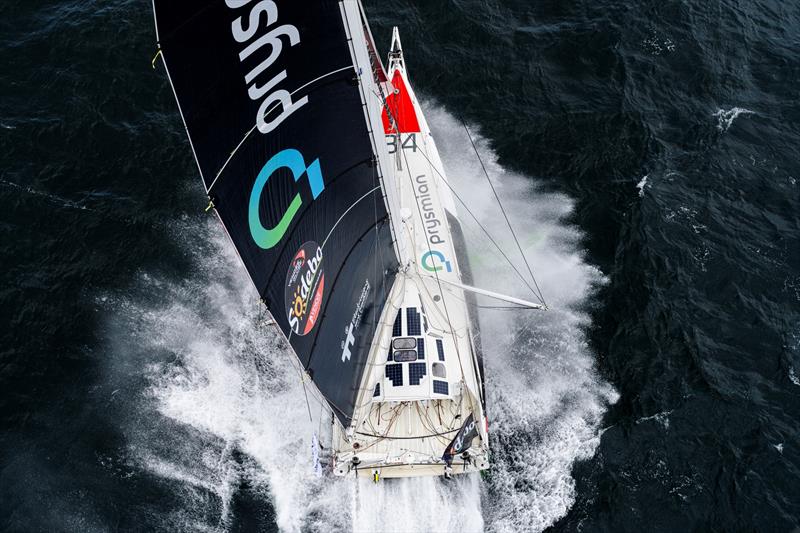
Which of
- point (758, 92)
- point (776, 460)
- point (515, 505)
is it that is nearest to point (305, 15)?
point (515, 505)

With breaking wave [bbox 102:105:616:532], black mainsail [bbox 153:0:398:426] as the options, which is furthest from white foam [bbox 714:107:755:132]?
black mainsail [bbox 153:0:398:426]

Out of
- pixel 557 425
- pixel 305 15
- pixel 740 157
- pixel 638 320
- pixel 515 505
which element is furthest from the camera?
pixel 740 157

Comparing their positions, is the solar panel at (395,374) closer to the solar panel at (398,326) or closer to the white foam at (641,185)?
the solar panel at (398,326)

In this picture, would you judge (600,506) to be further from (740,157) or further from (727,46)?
(727,46)

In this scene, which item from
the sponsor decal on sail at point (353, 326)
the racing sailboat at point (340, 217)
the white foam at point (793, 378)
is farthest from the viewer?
the white foam at point (793, 378)

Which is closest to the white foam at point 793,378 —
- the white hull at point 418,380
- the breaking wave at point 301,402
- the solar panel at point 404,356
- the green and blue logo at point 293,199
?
the breaking wave at point 301,402

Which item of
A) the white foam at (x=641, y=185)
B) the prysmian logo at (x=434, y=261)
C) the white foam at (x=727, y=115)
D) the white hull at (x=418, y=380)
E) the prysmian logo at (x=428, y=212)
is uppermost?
the white foam at (x=727, y=115)

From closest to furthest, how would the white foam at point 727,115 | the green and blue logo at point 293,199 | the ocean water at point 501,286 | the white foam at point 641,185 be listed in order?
1. the green and blue logo at point 293,199
2. the ocean water at point 501,286
3. the white foam at point 641,185
4. the white foam at point 727,115
